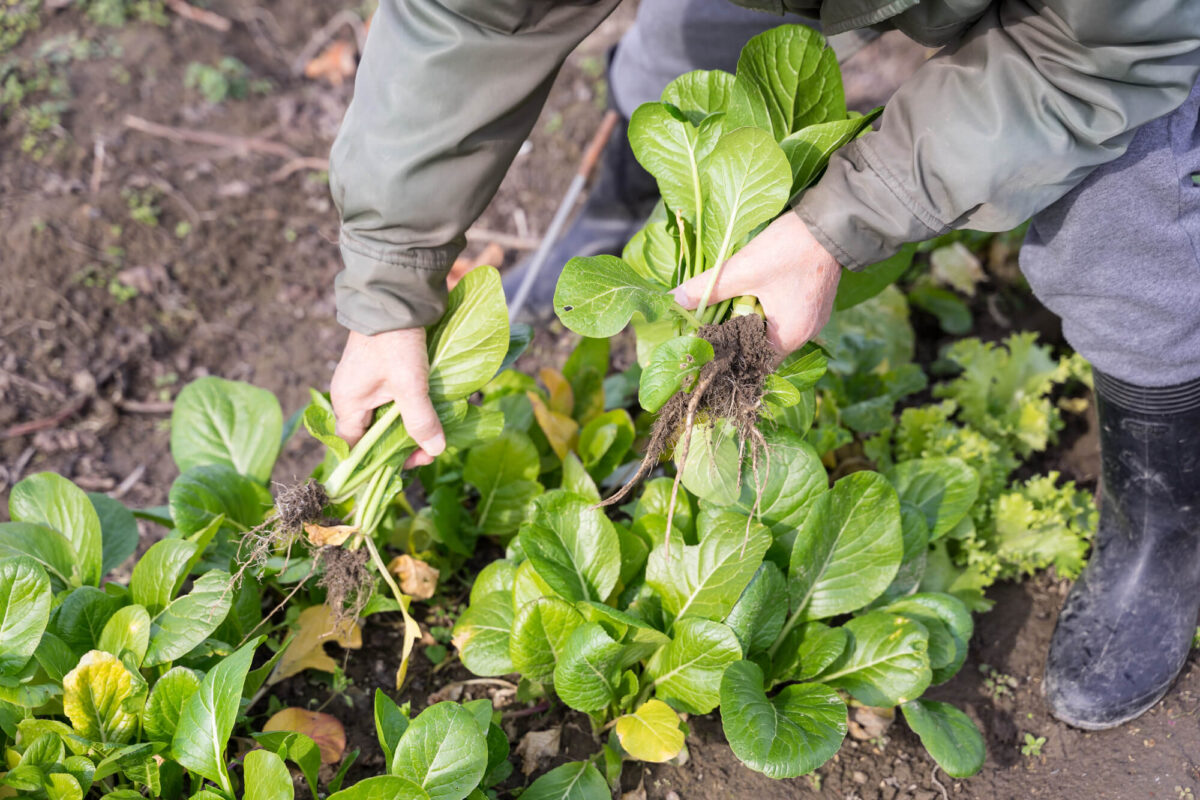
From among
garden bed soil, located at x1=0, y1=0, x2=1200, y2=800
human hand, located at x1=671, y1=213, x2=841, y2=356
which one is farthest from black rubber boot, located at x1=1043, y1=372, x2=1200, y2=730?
human hand, located at x1=671, y1=213, x2=841, y2=356

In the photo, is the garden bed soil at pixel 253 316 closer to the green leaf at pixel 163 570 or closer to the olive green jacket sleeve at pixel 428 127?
the green leaf at pixel 163 570

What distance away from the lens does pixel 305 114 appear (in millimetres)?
3518

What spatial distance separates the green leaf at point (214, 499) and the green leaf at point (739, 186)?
1011 millimetres

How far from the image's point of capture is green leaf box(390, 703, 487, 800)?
1407 millimetres

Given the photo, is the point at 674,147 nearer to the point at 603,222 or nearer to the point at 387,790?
the point at 387,790

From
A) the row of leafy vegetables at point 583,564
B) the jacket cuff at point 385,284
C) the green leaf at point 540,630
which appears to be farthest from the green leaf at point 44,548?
the green leaf at point 540,630

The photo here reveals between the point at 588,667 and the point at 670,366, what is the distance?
1.72 feet

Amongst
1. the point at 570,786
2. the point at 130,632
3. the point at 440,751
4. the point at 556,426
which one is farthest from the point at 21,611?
the point at 556,426

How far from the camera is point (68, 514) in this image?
173 centimetres

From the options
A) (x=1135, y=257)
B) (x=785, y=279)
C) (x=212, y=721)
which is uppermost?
(x=785, y=279)

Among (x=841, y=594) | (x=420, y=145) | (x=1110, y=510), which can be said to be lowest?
(x=1110, y=510)

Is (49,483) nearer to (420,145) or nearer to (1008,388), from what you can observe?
(420,145)

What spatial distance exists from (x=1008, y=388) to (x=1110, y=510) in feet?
1.55

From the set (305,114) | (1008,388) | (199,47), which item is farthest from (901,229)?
(199,47)
